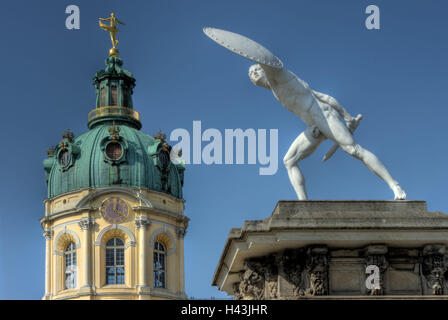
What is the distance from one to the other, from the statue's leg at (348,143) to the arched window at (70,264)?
6521 centimetres

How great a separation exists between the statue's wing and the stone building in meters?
62.4

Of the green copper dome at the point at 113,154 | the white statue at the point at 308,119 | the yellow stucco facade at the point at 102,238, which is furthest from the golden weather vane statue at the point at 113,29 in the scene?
the white statue at the point at 308,119

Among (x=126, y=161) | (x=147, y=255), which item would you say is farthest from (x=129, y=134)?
(x=147, y=255)

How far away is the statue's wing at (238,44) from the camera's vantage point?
20500mm

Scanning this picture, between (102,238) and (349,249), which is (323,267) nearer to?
(349,249)

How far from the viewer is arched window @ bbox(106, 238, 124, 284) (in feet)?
278

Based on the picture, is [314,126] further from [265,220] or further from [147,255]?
[147,255]

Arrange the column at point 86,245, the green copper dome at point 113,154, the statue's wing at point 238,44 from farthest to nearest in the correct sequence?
the green copper dome at point 113,154, the column at point 86,245, the statue's wing at point 238,44

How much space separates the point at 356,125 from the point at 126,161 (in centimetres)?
6468

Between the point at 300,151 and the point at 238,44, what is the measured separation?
2515 mm

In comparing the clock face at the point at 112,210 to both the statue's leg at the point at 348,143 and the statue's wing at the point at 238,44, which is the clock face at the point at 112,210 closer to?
the statue's leg at the point at 348,143

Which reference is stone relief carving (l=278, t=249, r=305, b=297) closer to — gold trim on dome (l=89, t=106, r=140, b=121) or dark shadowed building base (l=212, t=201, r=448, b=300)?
dark shadowed building base (l=212, t=201, r=448, b=300)
